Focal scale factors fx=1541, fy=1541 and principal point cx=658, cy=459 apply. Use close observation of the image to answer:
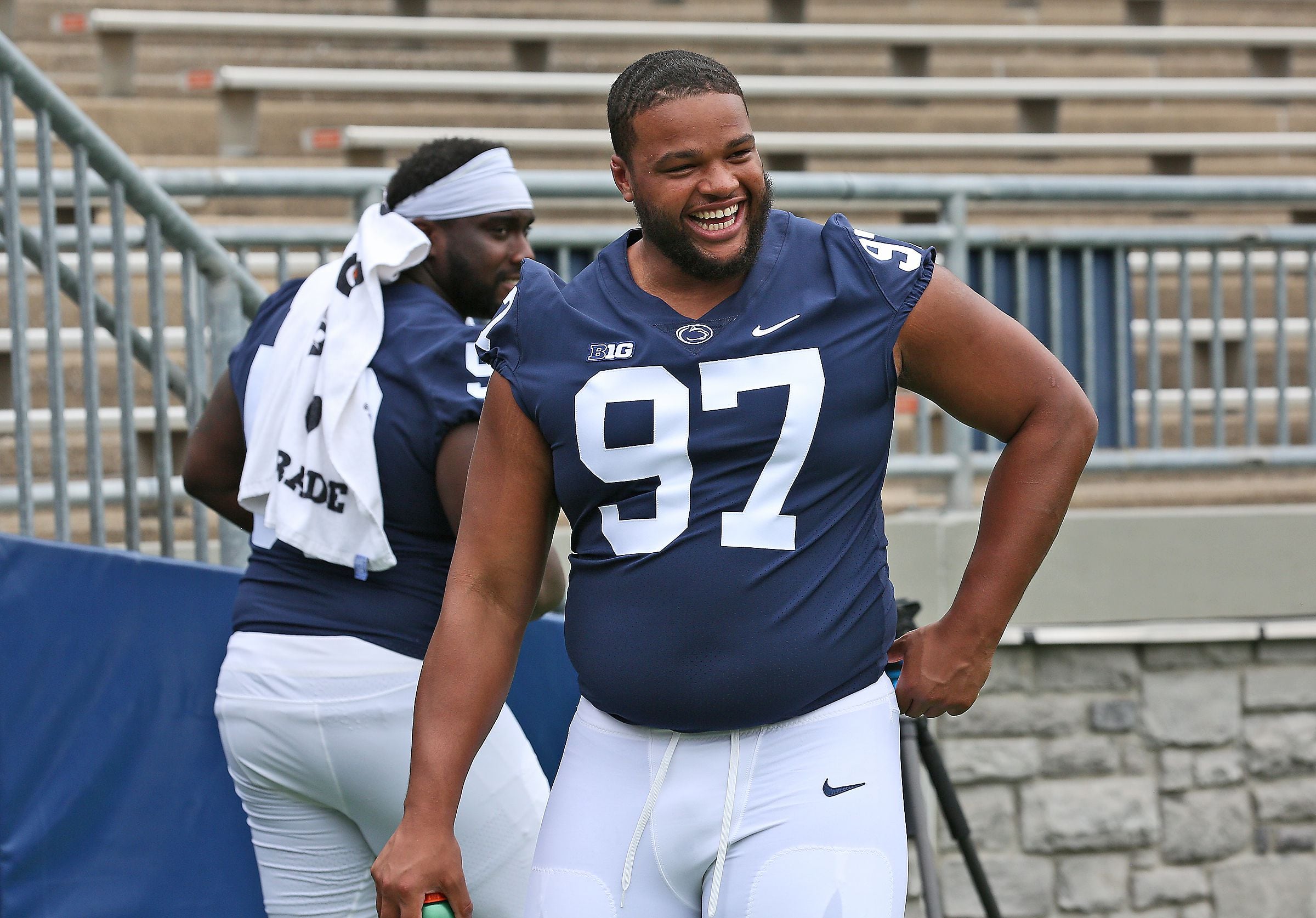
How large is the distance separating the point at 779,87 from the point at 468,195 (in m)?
6.50

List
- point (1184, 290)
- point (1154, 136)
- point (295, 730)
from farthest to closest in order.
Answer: point (1154, 136) → point (1184, 290) → point (295, 730)

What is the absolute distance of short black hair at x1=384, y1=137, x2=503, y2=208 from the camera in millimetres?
3057

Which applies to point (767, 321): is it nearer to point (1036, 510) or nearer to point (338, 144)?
point (1036, 510)

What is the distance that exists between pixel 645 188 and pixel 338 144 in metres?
6.27

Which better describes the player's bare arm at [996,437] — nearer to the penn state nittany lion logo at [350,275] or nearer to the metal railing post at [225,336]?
the penn state nittany lion logo at [350,275]

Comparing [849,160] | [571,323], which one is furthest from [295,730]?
[849,160]

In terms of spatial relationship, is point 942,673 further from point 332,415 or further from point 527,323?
point 332,415

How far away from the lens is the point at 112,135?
320 inches

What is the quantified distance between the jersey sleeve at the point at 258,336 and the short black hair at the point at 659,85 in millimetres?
1034

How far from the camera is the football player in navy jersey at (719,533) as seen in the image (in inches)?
79.9

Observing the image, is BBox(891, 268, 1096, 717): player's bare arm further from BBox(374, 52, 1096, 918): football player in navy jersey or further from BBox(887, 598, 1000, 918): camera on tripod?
BBox(887, 598, 1000, 918): camera on tripod

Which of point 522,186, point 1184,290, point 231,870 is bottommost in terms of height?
point 231,870

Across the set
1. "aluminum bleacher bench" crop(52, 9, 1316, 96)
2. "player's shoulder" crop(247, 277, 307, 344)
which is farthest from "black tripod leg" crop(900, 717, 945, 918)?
"aluminum bleacher bench" crop(52, 9, 1316, 96)

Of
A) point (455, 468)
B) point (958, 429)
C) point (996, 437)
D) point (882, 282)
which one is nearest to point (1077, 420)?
point (996, 437)
